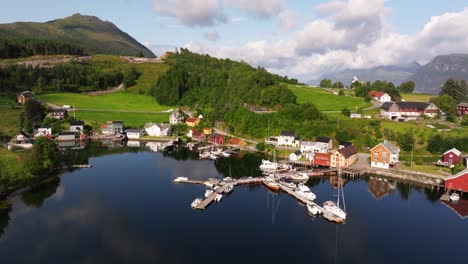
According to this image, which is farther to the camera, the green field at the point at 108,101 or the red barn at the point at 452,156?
the green field at the point at 108,101

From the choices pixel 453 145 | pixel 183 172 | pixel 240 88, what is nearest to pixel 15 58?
pixel 240 88

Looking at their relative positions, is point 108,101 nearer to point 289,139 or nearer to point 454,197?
point 289,139

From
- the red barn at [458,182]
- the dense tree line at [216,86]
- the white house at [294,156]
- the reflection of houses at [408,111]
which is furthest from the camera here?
the dense tree line at [216,86]

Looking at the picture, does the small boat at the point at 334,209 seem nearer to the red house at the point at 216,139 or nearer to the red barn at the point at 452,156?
the red barn at the point at 452,156

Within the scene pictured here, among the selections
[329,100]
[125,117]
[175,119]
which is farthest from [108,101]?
[329,100]

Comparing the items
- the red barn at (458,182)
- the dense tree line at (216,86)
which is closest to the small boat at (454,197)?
the red barn at (458,182)

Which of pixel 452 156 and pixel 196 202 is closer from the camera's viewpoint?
pixel 196 202
